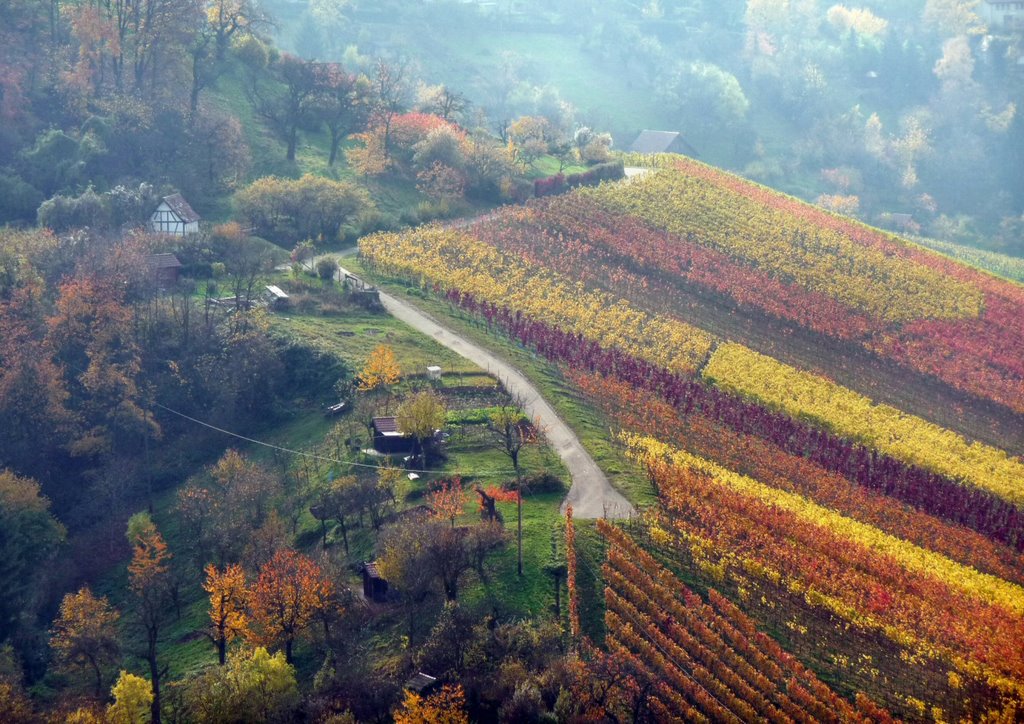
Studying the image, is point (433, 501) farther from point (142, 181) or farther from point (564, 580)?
point (142, 181)

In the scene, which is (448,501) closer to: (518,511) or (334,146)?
(518,511)

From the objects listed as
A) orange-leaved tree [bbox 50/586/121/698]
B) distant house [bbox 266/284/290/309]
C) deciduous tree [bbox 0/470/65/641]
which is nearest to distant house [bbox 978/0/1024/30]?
distant house [bbox 266/284/290/309]

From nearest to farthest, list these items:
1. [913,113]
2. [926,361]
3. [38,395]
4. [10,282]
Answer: [38,395]
[10,282]
[926,361]
[913,113]

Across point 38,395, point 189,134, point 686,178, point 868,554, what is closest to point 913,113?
point 686,178

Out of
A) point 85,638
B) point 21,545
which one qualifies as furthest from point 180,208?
point 85,638

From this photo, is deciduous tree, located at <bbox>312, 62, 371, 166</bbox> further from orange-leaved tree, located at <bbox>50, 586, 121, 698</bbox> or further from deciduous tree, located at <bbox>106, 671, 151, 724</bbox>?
deciduous tree, located at <bbox>106, 671, 151, 724</bbox>
